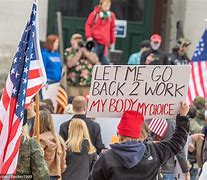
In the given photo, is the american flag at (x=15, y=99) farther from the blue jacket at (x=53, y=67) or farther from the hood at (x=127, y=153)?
the blue jacket at (x=53, y=67)

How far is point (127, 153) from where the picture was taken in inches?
277

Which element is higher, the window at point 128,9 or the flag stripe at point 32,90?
the window at point 128,9

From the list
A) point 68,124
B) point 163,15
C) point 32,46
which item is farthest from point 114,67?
point 163,15

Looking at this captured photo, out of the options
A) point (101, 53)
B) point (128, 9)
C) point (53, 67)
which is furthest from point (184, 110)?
point (128, 9)

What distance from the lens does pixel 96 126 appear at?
11.0 m

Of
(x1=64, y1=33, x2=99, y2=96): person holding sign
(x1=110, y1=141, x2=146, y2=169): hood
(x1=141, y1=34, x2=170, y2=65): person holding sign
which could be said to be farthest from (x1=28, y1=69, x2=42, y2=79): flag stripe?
(x1=141, y1=34, x2=170, y2=65): person holding sign

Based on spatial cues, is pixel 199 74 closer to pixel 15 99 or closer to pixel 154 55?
pixel 154 55

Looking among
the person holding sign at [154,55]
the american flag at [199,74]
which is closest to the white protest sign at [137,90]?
the american flag at [199,74]

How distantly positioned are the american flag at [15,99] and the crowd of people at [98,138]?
4.5 inches

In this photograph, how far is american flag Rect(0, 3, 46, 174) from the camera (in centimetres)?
768

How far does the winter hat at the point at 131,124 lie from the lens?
7.16 metres

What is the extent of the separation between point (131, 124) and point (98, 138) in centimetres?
381

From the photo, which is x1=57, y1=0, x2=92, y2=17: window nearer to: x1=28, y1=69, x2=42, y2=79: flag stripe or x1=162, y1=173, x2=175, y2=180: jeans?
x1=162, y1=173, x2=175, y2=180: jeans

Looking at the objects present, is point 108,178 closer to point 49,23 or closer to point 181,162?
point 181,162
